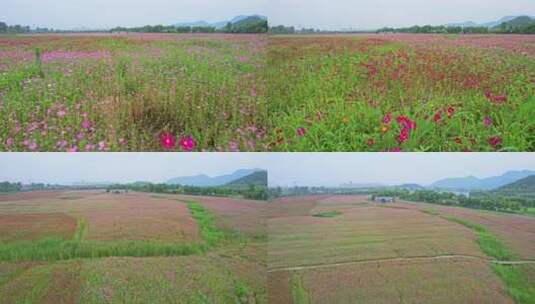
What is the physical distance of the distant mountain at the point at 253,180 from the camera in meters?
3.81

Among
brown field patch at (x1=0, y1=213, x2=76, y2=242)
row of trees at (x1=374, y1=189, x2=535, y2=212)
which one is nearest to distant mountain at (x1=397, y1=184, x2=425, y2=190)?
row of trees at (x1=374, y1=189, x2=535, y2=212)

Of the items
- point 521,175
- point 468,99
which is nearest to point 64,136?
point 468,99

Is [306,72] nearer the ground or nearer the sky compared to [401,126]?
nearer the sky

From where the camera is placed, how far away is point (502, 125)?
372cm

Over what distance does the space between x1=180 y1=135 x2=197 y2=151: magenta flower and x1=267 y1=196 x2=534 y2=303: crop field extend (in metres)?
0.66

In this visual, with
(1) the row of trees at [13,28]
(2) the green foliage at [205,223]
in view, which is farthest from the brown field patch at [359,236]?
(1) the row of trees at [13,28]

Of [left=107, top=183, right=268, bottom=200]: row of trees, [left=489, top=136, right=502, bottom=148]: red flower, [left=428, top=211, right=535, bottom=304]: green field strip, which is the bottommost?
[left=428, top=211, right=535, bottom=304]: green field strip

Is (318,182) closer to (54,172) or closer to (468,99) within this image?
(468,99)

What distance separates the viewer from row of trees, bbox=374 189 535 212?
12.7 ft

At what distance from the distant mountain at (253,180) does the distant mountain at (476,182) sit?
1088mm

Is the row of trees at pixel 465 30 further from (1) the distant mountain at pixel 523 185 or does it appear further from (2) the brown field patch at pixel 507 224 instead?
(2) the brown field patch at pixel 507 224

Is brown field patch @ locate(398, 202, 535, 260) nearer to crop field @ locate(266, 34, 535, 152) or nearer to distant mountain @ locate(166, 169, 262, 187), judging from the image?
crop field @ locate(266, 34, 535, 152)

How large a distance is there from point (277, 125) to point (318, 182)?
0.45 m

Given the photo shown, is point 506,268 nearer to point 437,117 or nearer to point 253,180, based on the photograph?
point 437,117
